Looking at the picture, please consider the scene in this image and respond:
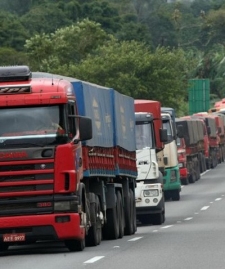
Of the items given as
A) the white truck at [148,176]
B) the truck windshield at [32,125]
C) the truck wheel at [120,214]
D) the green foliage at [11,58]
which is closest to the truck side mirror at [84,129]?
the truck windshield at [32,125]

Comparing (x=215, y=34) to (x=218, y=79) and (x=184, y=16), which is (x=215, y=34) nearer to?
(x=184, y=16)

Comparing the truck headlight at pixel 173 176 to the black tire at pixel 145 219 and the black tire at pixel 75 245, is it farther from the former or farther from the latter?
the black tire at pixel 75 245

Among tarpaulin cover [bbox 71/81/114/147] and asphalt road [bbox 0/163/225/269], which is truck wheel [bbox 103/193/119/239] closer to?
asphalt road [bbox 0/163/225/269]

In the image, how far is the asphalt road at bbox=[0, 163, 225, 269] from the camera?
714 inches

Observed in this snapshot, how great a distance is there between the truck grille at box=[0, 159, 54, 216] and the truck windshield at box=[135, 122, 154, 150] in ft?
40.8

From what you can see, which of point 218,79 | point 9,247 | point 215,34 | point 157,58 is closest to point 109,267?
point 9,247

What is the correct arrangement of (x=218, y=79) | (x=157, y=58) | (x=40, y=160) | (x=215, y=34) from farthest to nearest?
1. (x=215, y=34)
2. (x=218, y=79)
3. (x=157, y=58)
4. (x=40, y=160)

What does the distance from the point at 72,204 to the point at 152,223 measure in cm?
1254

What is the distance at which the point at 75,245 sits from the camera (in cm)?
2097

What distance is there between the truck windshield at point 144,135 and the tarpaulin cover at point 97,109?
269 inches

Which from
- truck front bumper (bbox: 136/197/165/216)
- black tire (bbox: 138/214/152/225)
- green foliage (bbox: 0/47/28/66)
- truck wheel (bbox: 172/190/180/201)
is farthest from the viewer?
green foliage (bbox: 0/47/28/66)

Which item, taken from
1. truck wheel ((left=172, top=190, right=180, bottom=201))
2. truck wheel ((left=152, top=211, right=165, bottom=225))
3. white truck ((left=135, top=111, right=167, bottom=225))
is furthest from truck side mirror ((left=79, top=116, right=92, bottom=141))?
truck wheel ((left=172, top=190, right=180, bottom=201))

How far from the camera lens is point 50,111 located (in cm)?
2031

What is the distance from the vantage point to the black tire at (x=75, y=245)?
2086 centimetres
